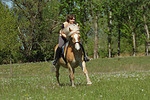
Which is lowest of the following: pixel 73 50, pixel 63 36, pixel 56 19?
pixel 73 50

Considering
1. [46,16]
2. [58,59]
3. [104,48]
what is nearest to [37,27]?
[46,16]

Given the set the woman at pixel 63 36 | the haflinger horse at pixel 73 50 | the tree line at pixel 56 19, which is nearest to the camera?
the haflinger horse at pixel 73 50

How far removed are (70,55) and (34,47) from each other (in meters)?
34.4

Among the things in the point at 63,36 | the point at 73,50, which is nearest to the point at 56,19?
the point at 63,36

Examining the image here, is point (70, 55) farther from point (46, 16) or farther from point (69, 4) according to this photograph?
point (69, 4)

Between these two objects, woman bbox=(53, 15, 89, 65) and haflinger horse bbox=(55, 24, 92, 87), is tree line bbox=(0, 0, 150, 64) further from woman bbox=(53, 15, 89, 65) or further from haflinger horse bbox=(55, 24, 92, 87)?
haflinger horse bbox=(55, 24, 92, 87)

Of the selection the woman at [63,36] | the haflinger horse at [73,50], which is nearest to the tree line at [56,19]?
the woman at [63,36]

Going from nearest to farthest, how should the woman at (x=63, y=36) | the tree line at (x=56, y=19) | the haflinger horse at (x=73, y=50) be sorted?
the haflinger horse at (x=73, y=50) → the woman at (x=63, y=36) → the tree line at (x=56, y=19)

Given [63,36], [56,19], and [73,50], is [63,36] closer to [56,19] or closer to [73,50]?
[73,50]

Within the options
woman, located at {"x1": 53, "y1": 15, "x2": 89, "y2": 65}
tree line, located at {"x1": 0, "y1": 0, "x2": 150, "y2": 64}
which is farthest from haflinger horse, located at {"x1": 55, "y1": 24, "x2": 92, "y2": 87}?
tree line, located at {"x1": 0, "y1": 0, "x2": 150, "y2": 64}

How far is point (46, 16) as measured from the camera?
1751 inches

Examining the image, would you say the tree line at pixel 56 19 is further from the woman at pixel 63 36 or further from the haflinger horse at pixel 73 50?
the haflinger horse at pixel 73 50

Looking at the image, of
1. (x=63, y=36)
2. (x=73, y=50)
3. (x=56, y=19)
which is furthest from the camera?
(x=56, y=19)

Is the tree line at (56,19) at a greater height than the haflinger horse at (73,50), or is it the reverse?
the tree line at (56,19)
